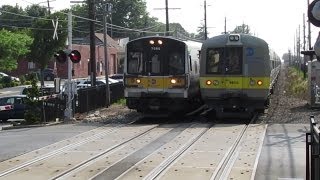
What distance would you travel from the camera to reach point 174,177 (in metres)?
10.0

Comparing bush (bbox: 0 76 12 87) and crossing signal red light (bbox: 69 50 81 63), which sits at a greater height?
crossing signal red light (bbox: 69 50 81 63)

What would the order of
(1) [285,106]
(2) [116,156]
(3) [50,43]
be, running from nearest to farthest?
(2) [116,156]
(1) [285,106]
(3) [50,43]

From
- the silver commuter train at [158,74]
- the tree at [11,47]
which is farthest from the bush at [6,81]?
the silver commuter train at [158,74]

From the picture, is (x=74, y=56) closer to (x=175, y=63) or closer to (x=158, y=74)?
(x=158, y=74)

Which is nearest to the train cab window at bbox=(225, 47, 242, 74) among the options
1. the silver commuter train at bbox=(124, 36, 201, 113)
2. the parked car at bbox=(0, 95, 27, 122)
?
the silver commuter train at bbox=(124, 36, 201, 113)

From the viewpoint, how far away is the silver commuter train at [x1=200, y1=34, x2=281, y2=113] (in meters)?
19.7

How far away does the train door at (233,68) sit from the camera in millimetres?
19828

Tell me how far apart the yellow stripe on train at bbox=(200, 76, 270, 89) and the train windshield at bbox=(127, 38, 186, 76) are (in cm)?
115

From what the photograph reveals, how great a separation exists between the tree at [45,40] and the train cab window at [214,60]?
109 ft

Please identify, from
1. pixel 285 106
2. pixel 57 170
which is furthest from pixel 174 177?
pixel 285 106

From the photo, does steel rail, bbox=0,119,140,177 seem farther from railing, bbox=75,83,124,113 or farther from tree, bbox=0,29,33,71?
tree, bbox=0,29,33,71

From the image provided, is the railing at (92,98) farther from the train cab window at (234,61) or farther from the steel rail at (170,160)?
the steel rail at (170,160)

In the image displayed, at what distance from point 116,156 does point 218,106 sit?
8.19 m

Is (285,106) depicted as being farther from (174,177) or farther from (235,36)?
(174,177)
